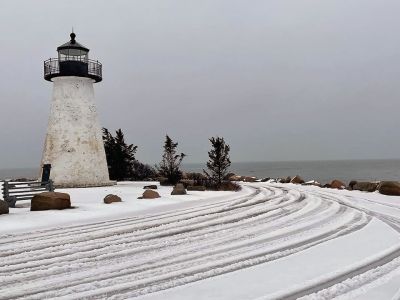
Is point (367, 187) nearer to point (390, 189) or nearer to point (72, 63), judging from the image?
point (390, 189)

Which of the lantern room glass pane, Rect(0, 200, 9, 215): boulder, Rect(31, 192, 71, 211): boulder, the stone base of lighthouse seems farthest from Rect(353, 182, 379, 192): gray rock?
the lantern room glass pane

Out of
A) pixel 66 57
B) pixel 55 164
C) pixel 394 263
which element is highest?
pixel 66 57

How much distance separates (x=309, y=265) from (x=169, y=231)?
4197mm

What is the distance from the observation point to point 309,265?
642cm

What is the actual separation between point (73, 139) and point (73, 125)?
3.23ft

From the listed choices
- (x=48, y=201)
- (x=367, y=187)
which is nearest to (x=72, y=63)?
(x=48, y=201)

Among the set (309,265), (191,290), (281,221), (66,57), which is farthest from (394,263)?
(66,57)

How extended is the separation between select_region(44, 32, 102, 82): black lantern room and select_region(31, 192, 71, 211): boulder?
14690 millimetres

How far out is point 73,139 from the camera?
2634 centimetres

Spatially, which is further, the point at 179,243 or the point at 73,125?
the point at 73,125

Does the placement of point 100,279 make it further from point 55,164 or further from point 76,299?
point 55,164

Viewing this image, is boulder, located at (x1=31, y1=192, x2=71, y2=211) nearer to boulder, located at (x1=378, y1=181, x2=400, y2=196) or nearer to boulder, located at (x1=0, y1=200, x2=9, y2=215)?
boulder, located at (x1=0, y1=200, x2=9, y2=215)

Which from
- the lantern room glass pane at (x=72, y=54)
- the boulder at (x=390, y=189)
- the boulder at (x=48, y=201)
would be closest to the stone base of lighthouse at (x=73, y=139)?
the lantern room glass pane at (x=72, y=54)

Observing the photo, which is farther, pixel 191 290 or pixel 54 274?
pixel 54 274
